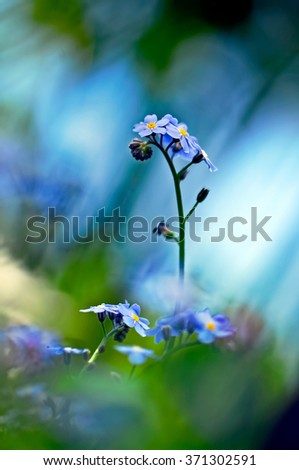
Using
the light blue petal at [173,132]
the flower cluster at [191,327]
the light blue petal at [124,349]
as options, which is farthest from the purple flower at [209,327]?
the light blue petal at [173,132]

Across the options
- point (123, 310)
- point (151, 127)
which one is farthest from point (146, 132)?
point (123, 310)

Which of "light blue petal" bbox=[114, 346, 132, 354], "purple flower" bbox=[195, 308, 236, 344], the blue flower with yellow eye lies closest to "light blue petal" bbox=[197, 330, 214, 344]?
"purple flower" bbox=[195, 308, 236, 344]

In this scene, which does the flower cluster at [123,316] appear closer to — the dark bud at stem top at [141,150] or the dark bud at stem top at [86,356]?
the dark bud at stem top at [86,356]

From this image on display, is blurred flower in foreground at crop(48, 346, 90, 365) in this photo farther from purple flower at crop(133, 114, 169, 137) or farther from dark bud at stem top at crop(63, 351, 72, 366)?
A: purple flower at crop(133, 114, 169, 137)

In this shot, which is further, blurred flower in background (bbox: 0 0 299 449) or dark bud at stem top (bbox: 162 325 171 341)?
blurred flower in background (bbox: 0 0 299 449)

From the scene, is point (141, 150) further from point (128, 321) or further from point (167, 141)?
point (128, 321)

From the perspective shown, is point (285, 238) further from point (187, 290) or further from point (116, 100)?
point (116, 100)
